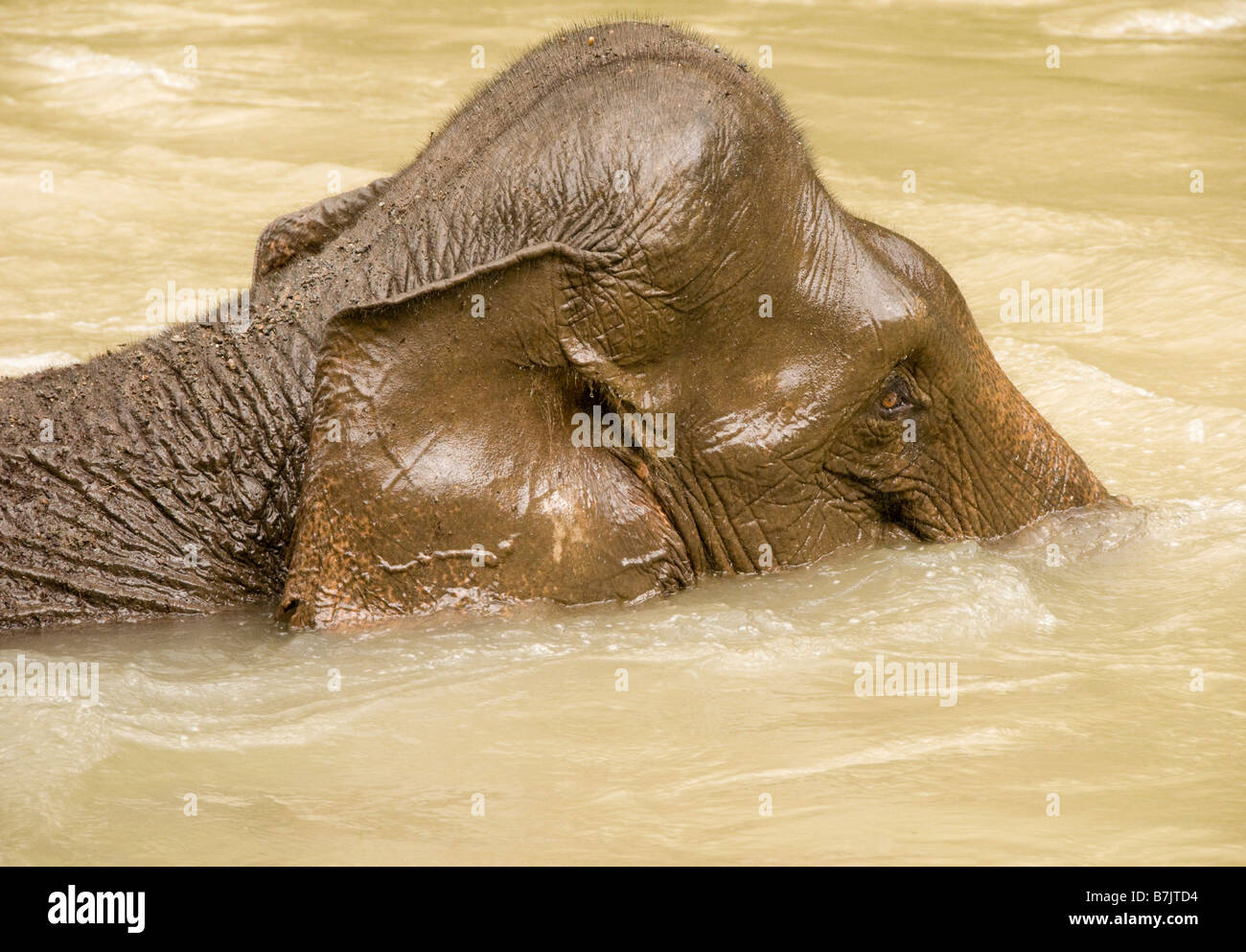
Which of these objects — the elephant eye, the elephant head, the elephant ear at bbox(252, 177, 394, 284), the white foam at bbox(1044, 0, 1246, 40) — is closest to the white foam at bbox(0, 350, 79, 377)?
the elephant ear at bbox(252, 177, 394, 284)

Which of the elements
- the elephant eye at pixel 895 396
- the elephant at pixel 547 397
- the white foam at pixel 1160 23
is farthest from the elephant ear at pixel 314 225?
the white foam at pixel 1160 23

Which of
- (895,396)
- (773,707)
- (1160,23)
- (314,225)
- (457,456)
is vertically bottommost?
(773,707)

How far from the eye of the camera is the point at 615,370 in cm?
A: 480

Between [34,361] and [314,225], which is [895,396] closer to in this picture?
[314,225]

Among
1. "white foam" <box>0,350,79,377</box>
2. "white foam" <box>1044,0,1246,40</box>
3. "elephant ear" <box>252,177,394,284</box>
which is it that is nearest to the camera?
"elephant ear" <box>252,177,394,284</box>

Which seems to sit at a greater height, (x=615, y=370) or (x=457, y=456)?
(x=615, y=370)

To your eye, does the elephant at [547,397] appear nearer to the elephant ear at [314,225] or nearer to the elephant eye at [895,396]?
the elephant eye at [895,396]

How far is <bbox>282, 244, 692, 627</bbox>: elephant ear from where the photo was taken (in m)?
4.62

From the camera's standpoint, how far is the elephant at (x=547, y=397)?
15.4 ft

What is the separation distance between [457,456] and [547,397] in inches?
12.3

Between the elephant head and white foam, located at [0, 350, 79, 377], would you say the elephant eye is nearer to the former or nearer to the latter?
the elephant head

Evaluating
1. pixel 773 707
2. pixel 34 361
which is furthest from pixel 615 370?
pixel 34 361

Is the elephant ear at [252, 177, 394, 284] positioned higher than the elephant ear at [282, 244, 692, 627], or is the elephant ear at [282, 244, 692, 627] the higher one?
the elephant ear at [252, 177, 394, 284]

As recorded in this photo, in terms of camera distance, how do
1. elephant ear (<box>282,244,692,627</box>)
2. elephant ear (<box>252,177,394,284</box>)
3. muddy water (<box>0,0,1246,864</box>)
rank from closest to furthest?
muddy water (<box>0,0,1246,864</box>)
elephant ear (<box>282,244,692,627</box>)
elephant ear (<box>252,177,394,284</box>)
